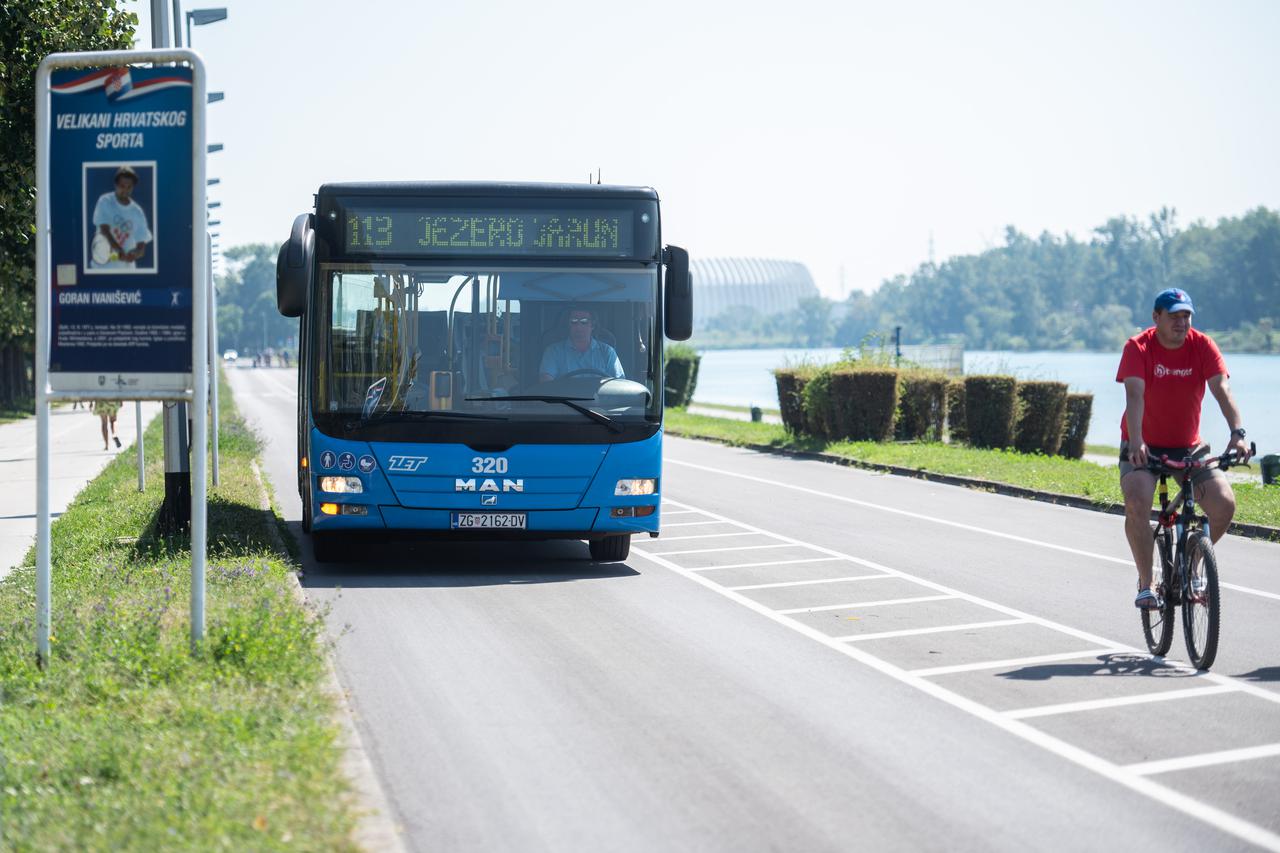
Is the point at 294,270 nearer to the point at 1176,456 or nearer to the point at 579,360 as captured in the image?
the point at 579,360

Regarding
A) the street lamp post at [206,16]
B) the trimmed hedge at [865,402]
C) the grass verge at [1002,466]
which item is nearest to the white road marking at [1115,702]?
the grass verge at [1002,466]

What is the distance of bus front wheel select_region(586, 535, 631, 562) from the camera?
12.7 m

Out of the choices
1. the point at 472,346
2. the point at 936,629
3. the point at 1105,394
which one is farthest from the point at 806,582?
the point at 1105,394

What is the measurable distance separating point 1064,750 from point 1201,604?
2.03 metres

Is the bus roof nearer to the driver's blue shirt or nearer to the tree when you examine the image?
the driver's blue shirt

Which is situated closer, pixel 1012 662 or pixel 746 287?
pixel 1012 662

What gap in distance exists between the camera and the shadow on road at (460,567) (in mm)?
11625

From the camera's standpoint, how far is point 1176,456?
8.34 m

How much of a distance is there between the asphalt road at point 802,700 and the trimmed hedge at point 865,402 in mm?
15149

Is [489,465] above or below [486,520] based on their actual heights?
above

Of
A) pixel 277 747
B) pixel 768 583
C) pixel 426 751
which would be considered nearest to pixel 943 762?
pixel 426 751

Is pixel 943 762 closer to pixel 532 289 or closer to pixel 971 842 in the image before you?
pixel 971 842

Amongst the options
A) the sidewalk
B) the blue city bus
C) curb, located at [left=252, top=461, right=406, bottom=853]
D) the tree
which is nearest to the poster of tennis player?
curb, located at [left=252, top=461, right=406, bottom=853]

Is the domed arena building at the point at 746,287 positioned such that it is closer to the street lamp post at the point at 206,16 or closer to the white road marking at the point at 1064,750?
the street lamp post at the point at 206,16
